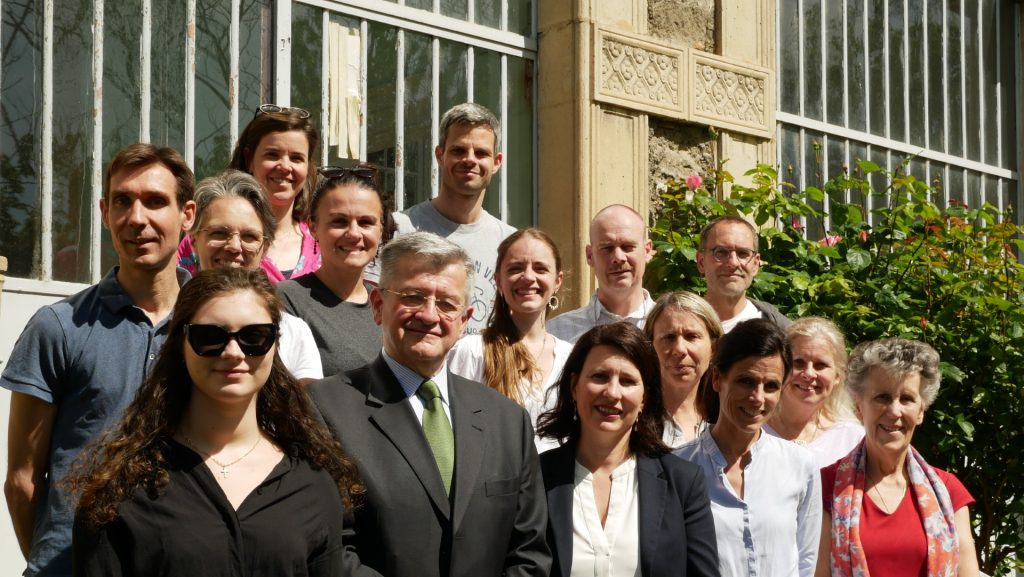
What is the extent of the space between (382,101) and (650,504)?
→ 3.48 metres

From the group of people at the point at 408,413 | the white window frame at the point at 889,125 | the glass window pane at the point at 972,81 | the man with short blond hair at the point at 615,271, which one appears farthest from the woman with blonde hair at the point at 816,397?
the glass window pane at the point at 972,81

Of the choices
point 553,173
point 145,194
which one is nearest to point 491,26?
point 553,173

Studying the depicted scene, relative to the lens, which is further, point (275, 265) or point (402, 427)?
point (275, 265)

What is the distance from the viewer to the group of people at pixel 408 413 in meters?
3.12

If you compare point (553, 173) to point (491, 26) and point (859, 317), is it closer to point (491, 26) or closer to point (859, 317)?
point (491, 26)

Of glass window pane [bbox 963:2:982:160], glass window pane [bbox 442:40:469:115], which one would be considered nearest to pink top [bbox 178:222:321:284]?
glass window pane [bbox 442:40:469:115]

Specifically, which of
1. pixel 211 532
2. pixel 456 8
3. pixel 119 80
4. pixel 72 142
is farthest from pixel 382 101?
pixel 211 532

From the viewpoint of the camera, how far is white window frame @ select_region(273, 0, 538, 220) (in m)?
6.33

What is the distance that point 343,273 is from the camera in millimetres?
4359

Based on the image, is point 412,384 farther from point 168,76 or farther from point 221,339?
point 168,76

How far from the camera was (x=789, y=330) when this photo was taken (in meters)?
5.14

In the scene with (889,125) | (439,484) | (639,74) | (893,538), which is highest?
(889,125)

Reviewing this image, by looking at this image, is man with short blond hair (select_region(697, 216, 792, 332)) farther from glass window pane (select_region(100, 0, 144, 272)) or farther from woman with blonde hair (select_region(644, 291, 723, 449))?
glass window pane (select_region(100, 0, 144, 272))

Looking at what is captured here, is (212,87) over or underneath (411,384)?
over
